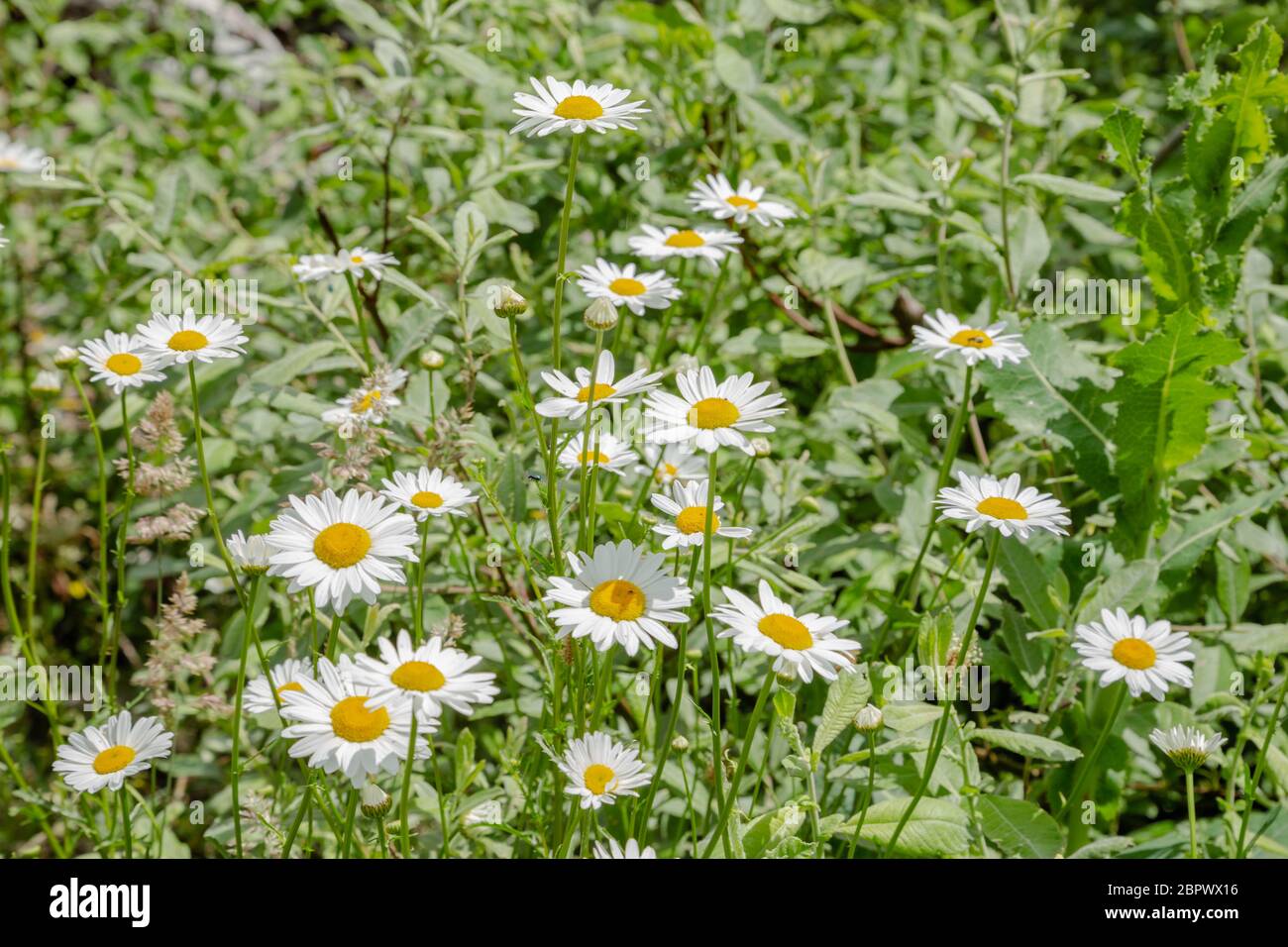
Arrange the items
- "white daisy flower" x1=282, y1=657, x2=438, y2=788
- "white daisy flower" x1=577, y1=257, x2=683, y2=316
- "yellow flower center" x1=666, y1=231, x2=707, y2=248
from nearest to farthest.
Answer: "white daisy flower" x1=282, y1=657, x2=438, y2=788 → "white daisy flower" x1=577, y1=257, x2=683, y2=316 → "yellow flower center" x1=666, y1=231, x2=707, y2=248

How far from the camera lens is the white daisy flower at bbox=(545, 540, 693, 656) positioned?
955 mm

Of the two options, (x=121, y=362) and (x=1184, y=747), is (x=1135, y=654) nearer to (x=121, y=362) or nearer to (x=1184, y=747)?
(x=1184, y=747)

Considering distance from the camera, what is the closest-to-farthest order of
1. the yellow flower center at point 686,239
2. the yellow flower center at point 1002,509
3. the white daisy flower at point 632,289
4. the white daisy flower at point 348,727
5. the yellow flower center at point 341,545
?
the white daisy flower at point 348,727
the yellow flower center at point 341,545
the yellow flower center at point 1002,509
the white daisy flower at point 632,289
the yellow flower center at point 686,239

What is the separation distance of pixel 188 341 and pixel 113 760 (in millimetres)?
419

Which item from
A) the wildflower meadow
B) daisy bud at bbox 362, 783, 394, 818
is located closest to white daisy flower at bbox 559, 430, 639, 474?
the wildflower meadow

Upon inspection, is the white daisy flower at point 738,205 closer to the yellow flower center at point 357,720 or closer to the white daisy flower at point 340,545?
the white daisy flower at point 340,545

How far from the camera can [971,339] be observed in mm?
1357

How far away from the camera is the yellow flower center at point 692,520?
111cm

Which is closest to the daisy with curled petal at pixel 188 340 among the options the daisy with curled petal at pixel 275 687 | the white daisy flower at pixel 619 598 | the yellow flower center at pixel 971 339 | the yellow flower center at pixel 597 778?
the daisy with curled petal at pixel 275 687

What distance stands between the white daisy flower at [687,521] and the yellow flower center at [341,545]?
0.89 feet

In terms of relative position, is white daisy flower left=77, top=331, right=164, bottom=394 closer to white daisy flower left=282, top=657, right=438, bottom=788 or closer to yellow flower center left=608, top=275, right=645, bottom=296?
white daisy flower left=282, top=657, right=438, bottom=788

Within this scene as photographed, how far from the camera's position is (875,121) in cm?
243

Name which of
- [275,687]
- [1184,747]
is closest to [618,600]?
[275,687]
